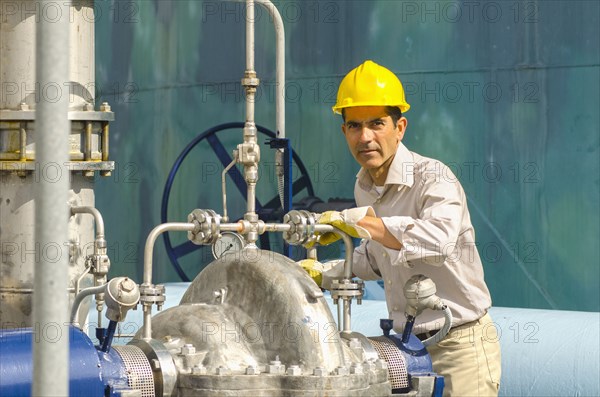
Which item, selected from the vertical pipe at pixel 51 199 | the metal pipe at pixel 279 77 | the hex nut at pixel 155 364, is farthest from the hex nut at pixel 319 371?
the metal pipe at pixel 279 77

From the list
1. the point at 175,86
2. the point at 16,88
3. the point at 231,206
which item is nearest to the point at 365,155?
the point at 16,88

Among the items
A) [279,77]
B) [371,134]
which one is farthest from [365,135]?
[279,77]

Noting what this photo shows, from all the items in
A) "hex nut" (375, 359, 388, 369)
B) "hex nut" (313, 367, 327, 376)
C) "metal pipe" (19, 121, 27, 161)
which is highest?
"metal pipe" (19, 121, 27, 161)

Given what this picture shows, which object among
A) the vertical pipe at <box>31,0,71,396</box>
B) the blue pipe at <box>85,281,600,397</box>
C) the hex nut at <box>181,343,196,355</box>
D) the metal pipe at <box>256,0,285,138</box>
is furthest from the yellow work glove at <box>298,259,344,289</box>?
the vertical pipe at <box>31,0,71,396</box>

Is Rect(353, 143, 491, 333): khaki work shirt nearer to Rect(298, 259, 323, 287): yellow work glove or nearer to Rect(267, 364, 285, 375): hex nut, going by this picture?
Rect(298, 259, 323, 287): yellow work glove

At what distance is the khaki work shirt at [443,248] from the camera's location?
2.95m

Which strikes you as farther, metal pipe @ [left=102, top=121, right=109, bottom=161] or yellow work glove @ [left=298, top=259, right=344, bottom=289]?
metal pipe @ [left=102, top=121, right=109, bottom=161]

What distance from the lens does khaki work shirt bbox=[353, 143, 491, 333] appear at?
2951 millimetres

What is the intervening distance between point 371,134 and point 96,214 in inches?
30.3

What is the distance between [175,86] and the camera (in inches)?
284

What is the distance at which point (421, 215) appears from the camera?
302 cm

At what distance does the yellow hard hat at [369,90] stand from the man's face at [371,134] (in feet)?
0.07

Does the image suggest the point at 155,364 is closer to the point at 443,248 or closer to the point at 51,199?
the point at 443,248

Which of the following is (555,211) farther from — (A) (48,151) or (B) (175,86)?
(A) (48,151)
